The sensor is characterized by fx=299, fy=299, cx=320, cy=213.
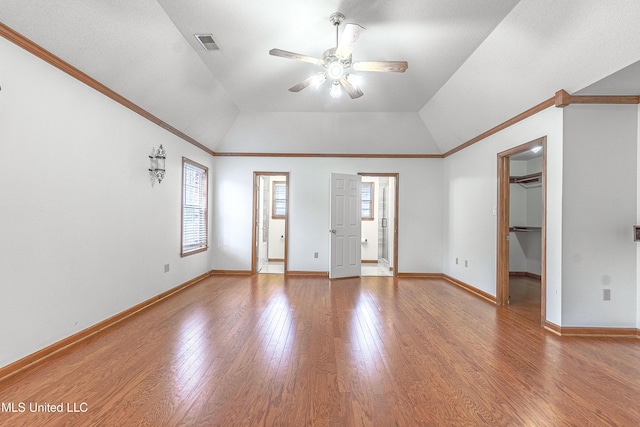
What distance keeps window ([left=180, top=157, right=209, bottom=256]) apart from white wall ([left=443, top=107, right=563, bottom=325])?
4.66m

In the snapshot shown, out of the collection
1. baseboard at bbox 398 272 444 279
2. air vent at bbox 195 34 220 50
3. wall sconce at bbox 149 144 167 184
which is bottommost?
baseboard at bbox 398 272 444 279

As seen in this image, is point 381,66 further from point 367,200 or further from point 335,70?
point 367,200

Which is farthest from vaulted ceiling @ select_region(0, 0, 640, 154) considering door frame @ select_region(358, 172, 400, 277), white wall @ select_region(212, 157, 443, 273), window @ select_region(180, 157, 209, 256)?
door frame @ select_region(358, 172, 400, 277)

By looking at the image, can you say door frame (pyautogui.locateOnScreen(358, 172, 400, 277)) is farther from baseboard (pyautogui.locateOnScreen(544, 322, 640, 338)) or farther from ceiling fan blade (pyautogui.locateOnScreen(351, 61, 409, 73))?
ceiling fan blade (pyautogui.locateOnScreen(351, 61, 409, 73))

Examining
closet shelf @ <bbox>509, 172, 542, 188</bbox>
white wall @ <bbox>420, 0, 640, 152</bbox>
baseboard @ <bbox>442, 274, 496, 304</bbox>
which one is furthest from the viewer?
closet shelf @ <bbox>509, 172, 542, 188</bbox>

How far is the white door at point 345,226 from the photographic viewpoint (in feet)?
18.9

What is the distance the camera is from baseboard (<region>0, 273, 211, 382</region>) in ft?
7.12

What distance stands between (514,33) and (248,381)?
378 cm

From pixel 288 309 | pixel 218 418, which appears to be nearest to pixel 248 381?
pixel 218 418

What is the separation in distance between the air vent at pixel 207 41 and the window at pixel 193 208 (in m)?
1.99

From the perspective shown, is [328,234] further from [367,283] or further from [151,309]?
[151,309]

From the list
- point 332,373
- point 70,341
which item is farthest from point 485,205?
point 70,341

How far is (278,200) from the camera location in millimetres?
7898

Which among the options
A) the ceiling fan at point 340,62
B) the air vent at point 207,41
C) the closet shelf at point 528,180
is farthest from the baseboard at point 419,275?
the air vent at point 207,41
